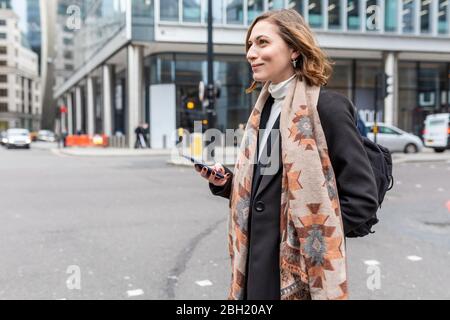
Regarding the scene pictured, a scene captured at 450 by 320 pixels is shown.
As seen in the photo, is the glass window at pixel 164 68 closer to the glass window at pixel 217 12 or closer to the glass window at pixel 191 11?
the glass window at pixel 191 11

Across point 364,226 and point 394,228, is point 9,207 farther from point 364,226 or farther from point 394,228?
point 364,226

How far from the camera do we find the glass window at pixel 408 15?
2806 centimetres

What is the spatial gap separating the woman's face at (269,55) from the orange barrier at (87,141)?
3079cm

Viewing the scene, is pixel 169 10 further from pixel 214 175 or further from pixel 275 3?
pixel 214 175

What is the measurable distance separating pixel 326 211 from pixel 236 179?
465mm

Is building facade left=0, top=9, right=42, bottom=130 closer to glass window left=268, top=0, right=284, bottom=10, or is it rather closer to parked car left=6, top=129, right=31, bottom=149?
parked car left=6, top=129, right=31, bottom=149

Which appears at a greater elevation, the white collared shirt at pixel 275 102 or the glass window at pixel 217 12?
the glass window at pixel 217 12

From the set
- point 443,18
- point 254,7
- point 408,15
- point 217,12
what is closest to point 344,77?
point 408,15

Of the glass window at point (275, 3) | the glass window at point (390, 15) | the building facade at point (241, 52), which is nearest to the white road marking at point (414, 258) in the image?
the building facade at point (241, 52)

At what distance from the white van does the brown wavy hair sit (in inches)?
817

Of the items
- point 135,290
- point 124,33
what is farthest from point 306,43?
point 124,33

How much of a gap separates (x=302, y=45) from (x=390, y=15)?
29.2 m

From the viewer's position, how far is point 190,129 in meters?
28.0

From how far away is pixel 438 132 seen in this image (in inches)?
823
